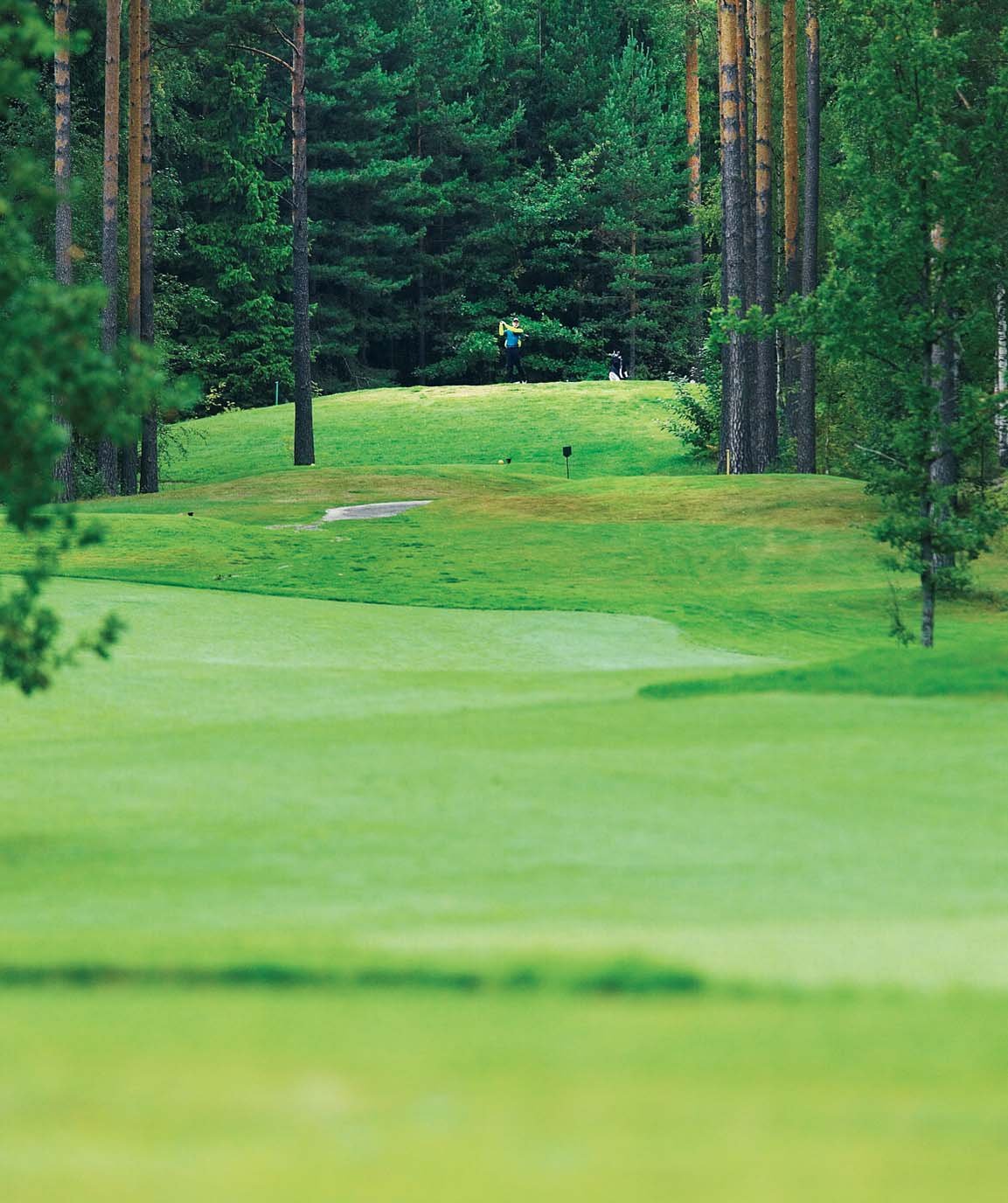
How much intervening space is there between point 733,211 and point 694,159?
100 feet

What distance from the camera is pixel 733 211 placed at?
36.5 meters

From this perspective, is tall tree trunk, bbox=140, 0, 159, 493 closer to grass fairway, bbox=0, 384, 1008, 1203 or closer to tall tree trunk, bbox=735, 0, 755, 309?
tall tree trunk, bbox=735, 0, 755, 309

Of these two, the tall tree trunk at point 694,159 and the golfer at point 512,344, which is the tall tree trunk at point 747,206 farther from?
the tall tree trunk at point 694,159

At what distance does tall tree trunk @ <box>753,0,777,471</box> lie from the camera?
128ft

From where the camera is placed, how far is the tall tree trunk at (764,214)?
128ft

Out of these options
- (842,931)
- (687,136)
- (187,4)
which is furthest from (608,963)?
(687,136)

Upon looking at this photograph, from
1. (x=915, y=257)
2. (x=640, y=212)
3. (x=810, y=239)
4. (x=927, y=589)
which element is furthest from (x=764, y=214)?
(x=640, y=212)

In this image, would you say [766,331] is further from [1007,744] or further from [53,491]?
[53,491]

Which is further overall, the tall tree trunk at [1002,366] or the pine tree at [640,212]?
the pine tree at [640,212]

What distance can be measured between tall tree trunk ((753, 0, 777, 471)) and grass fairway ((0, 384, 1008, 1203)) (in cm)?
2145

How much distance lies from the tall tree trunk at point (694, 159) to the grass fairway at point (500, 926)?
4901 cm

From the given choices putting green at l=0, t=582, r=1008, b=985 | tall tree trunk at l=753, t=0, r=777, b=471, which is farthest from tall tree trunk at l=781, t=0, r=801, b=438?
putting green at l=0, t=582, r=1008, b=985

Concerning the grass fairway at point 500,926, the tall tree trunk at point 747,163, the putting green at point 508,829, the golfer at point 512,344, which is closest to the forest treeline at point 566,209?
the tall tree trunk at point 747,163

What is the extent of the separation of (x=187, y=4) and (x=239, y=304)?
1895cm
